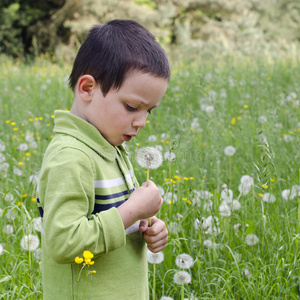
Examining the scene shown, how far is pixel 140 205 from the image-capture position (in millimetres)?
1055

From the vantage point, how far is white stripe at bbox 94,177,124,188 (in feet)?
3.51

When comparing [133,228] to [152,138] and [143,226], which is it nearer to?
[143,226]

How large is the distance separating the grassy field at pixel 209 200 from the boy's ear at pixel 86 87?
0.48 m

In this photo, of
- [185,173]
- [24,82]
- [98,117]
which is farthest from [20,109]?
[98,117]

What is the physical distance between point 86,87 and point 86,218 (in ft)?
1.12

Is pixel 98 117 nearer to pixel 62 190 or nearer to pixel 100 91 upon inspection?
pixel 100 91

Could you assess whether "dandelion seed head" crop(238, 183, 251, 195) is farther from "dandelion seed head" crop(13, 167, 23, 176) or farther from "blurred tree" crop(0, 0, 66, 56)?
"blurred tree" crop(0, 0, 66, 56)

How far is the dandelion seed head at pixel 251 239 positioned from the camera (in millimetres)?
1811

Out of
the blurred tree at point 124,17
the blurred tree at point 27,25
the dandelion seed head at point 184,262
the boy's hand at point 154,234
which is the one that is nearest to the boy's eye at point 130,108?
the boy's hand at point 154,234

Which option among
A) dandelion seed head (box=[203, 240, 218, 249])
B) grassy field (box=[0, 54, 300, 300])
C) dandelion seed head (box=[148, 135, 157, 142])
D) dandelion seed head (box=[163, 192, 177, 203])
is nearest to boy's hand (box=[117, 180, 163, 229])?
grassy field (box=[0, 54, 300, 300])

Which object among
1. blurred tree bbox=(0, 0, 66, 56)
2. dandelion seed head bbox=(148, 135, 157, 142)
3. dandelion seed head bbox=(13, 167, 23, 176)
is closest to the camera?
dandelion seed head bbox=(13, 167, 23, 176)

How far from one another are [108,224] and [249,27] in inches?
575

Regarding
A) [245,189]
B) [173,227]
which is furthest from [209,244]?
[245,189]

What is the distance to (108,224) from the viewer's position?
100 centimetres
